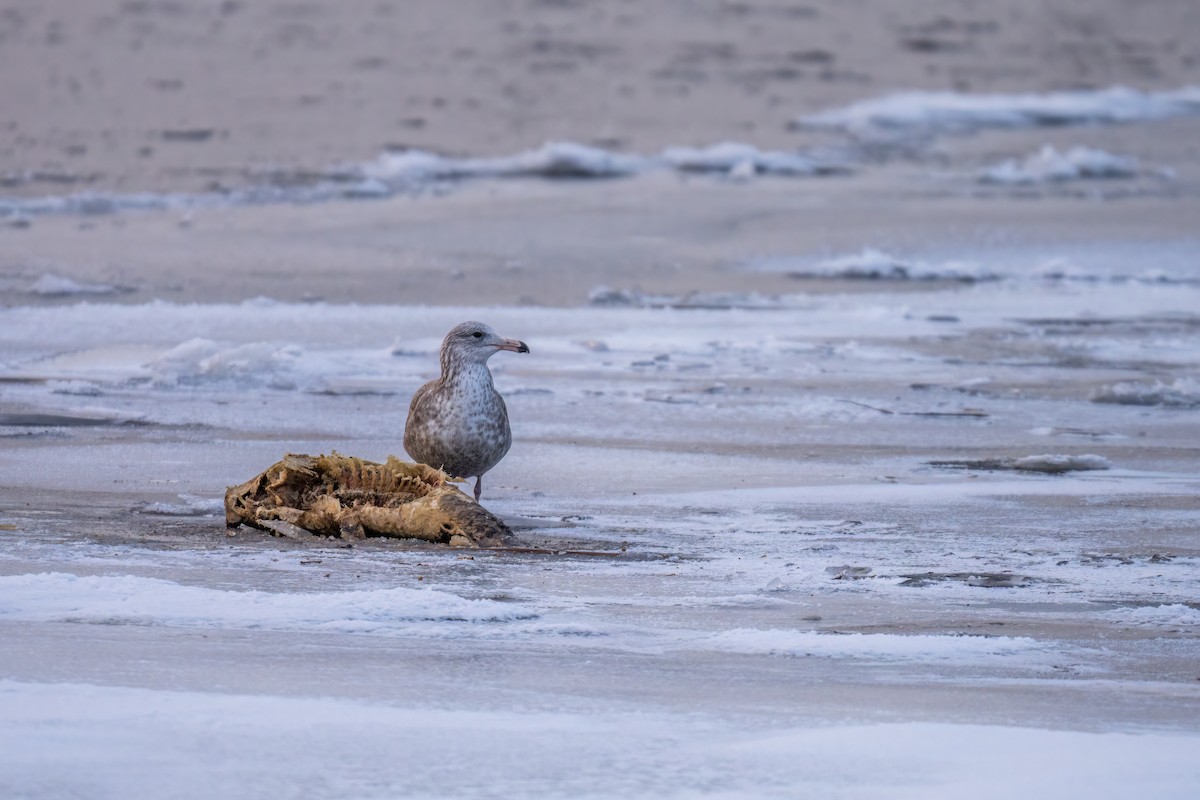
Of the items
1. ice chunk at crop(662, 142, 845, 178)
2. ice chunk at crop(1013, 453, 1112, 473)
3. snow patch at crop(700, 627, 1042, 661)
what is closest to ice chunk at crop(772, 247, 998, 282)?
ice chunk at crop(662, 142, 845, 178)

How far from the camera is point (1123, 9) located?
1076 inches

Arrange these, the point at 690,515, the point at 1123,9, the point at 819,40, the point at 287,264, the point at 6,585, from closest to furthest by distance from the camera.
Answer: the point at 6,585 → the point at 690,515 → the point at 287,264 → the point at 819,40 → the point at 1123,9

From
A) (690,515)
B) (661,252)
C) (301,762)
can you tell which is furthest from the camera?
(661,252)

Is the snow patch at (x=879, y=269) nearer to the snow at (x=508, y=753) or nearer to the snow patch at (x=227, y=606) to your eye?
the snow patch at (x=227, y=606)

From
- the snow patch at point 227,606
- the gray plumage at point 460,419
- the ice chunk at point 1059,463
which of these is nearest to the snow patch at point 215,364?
the gray plumage at point 460,419

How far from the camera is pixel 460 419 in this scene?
21.1 ft

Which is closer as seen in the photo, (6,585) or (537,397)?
(6,585)

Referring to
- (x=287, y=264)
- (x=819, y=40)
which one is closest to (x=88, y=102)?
(x=287, y=264)

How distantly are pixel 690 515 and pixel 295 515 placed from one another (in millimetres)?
1364

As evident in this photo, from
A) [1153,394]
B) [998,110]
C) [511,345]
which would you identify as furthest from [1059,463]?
[998,110]

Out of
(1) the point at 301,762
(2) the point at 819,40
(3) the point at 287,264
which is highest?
(2) the point at 819,40

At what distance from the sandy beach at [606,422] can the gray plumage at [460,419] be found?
28cm

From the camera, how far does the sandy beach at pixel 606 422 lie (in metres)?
3.71

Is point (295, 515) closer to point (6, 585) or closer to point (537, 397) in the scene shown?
point (6, 585)
